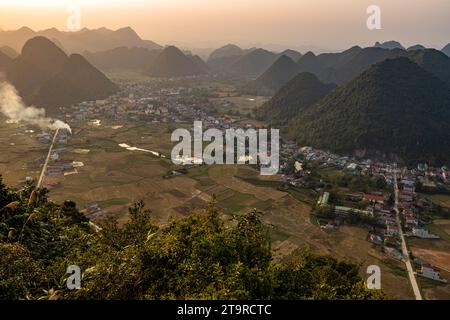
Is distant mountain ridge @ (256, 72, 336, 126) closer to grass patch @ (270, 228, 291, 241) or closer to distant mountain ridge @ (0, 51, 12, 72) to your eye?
grass patch @ (270, 228, 291, 241)

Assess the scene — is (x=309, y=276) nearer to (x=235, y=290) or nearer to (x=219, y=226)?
(x=219, y=226)

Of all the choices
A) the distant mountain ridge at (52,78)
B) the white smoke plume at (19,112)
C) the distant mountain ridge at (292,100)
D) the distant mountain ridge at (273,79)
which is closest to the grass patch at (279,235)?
the white smoke plume at (19,112)

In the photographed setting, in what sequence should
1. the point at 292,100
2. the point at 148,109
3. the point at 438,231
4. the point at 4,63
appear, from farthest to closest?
the point at 4,63 < the point at 292,100 < the point at 148,109 < the point at 438,231

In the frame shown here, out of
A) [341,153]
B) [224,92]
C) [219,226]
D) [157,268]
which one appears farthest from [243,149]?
[224,92]

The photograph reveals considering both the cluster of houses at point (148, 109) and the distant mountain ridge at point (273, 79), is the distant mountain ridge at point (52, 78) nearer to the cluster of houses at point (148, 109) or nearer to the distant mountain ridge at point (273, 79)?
the cluster of houses at point (148, 109)

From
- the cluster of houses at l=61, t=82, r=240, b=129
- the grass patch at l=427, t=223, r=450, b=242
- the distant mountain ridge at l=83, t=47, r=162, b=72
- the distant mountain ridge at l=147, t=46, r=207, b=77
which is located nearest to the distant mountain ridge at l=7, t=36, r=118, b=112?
the cluster of houses at l=61, t=82, r=240, b=129

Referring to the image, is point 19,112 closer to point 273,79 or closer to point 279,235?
point 279,235

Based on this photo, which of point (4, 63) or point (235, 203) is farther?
point (4, 63)

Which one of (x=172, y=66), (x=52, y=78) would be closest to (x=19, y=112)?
(x=52, y=78)
